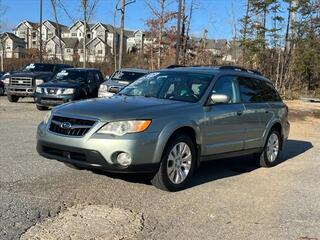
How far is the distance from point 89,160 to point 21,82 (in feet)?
50.3

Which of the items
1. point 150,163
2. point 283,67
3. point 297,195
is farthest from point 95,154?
point 283,67

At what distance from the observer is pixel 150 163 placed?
20.6ft

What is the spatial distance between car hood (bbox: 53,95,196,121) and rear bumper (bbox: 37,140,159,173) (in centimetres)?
44

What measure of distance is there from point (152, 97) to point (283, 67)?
942 inches

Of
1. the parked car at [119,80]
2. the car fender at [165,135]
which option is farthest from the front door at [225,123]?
the parked car at [119,80]

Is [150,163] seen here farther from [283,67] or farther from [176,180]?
[283,67]

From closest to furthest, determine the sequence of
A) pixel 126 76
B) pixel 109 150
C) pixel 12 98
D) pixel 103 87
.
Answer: pixel 109 150, pixel 103 87, pixel 126 76, pixel 12 98

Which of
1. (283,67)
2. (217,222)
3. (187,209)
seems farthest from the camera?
(283,67)

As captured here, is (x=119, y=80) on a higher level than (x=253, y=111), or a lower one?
lower

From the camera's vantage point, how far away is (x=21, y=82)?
2066 centimetres

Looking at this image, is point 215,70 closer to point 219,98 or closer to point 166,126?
point 219,98

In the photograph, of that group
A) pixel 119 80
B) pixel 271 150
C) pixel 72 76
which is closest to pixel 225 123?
pixel 271 150

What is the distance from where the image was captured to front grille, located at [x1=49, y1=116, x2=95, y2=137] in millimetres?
6242

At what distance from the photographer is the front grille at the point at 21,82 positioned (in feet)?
67.6
